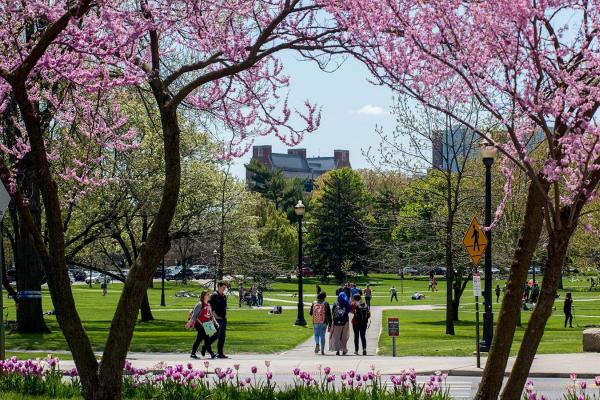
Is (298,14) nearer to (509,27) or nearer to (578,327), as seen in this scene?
(509,27)

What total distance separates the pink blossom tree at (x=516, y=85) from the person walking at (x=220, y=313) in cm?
1472

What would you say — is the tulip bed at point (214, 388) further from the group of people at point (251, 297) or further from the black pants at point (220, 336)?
the group of people at point (251, 297)

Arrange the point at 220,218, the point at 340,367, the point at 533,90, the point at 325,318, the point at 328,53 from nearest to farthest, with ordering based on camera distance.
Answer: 1. the point at 533,90
2. the point at 328,53
3. the point at 340,367
4. the point at 325,318
5. the point at 220,218

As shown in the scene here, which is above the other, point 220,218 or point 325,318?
point 220,218

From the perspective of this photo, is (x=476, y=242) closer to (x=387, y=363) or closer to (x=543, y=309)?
(x=387, y=363)

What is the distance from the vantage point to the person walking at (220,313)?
22.8 meters

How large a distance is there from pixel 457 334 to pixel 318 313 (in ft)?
37.5

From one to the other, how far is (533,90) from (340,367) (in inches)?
518

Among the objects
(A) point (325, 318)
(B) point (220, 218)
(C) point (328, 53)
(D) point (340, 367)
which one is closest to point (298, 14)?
(C) point (328, 53)

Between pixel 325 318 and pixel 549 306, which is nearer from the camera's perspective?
pixel 549 306

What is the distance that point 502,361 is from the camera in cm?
842

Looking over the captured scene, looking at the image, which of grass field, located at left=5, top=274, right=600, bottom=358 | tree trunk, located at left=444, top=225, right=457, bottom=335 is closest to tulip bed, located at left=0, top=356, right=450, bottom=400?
grass field, located at left=5, top=274, right=600, bottom=358

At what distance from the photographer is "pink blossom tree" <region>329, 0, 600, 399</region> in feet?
26.1

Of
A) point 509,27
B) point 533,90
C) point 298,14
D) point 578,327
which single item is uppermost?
point 298,14
